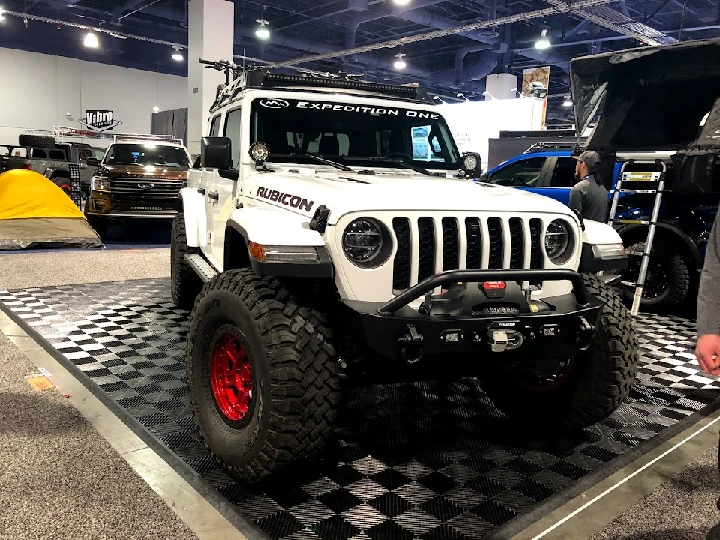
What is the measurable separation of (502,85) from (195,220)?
18.2 meters

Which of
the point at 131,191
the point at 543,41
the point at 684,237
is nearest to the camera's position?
the point at 684,237

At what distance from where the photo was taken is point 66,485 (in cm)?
247

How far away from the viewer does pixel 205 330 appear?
2836 mm

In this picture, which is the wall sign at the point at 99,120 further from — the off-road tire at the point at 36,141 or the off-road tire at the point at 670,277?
the off-road tire at the point at 670,277

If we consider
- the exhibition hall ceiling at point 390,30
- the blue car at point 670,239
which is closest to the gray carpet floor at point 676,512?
the blue car at point 670,239

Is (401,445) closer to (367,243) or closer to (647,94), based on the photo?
(367,243)

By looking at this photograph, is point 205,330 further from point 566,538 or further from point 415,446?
point 566,538

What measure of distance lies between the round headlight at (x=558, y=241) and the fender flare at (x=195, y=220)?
2.69 m

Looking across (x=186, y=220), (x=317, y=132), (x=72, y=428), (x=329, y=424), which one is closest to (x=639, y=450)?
(x=329, y=424)

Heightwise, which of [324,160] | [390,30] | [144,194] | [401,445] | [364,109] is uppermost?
[390,30]

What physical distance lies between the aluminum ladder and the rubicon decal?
384 cm

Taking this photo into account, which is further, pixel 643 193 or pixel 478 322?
pixel 643 193

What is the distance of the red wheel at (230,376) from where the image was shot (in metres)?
2.76

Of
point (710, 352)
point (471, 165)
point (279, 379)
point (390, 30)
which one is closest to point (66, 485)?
point (279, 379)
